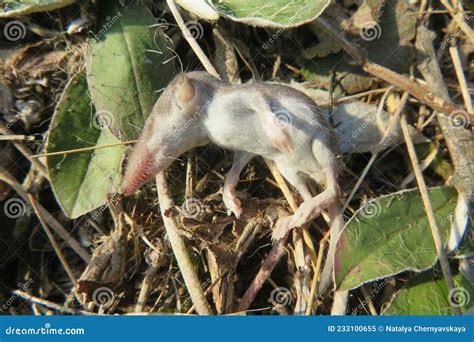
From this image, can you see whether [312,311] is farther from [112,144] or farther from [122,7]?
[122,7]

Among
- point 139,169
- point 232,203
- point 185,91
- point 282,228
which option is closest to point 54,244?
point 139,169

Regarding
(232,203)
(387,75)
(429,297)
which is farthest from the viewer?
(387,75)

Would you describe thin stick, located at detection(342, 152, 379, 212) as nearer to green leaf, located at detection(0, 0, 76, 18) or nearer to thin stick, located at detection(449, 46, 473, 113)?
thin stick, located at detection(449, 46, 473, 113)

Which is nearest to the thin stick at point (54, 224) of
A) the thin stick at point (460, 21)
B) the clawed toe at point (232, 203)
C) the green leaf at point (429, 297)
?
the clawed toe at point (232, 203)

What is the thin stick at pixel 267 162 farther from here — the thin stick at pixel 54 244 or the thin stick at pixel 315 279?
the thin stick at pixel 54 244

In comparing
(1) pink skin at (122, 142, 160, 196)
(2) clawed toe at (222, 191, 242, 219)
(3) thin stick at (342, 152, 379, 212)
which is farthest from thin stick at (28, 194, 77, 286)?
(3) thin stick at (342, 152, 379, 212)

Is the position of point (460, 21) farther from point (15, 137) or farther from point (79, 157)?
point (15, 137)
